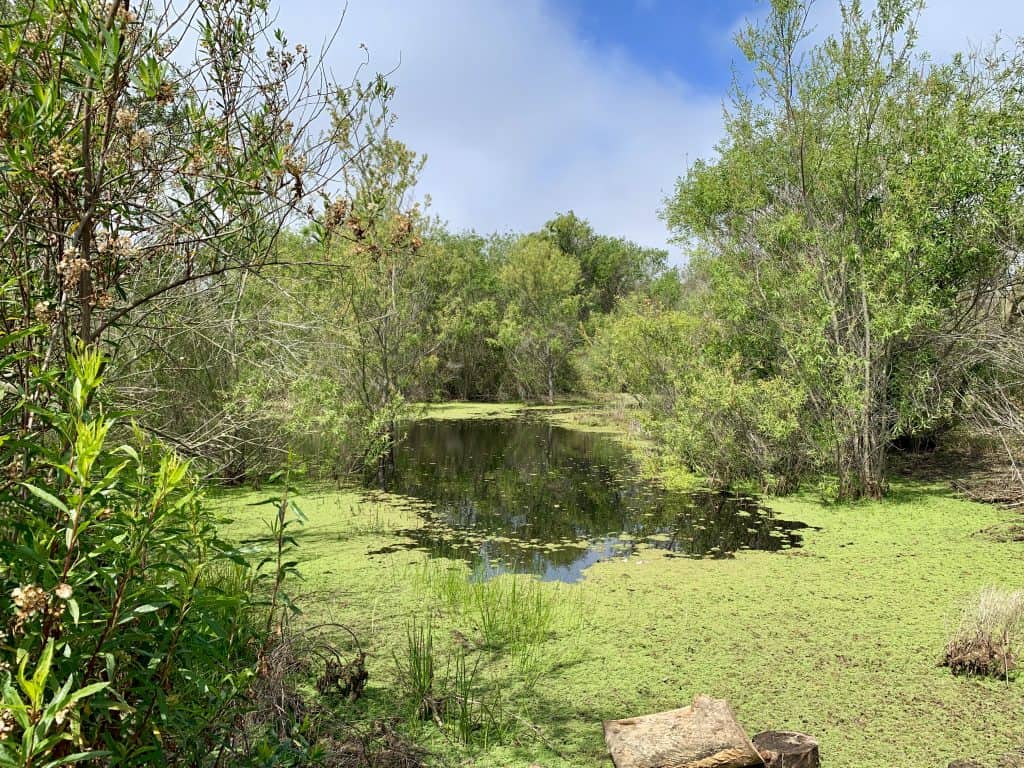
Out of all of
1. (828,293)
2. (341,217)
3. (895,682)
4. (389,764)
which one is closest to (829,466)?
(828,293)

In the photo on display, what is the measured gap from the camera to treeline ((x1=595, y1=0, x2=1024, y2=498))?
7961 millimetres

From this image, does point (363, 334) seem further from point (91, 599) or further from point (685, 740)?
point (91, 599)

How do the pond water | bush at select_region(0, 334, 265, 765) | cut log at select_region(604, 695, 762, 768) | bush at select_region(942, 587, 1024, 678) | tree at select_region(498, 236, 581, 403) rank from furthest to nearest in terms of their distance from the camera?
tree at select_region(498, 236, 581, 403), the pond water, bush at select_region(942, 587, 1024, 678), cut log at select_region(604, 695, 762, 768), bush at select_region(0, 334, 265, 765)

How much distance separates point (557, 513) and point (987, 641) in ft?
17.5

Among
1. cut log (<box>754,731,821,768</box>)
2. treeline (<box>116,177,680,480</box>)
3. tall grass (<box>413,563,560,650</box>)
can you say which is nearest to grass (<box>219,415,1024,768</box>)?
tall grass (<box>413,563,560,650</box>)

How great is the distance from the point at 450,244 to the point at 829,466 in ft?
65.9

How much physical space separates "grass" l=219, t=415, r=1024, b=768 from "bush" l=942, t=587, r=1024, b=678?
0.09m

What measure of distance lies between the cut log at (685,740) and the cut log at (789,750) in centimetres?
7

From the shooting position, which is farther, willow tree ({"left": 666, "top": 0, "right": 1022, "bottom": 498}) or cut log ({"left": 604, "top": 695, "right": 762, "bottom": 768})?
willow tree ({"left": 666, "top": 0, "right": 1022, "bottom": 498})

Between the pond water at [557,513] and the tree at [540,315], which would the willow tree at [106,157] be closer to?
the pond water at [557,513]

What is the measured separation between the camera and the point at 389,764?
2.94 m

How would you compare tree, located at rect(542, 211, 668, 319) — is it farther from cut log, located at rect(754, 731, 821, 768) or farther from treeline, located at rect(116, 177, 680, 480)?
cut log, located at rect(754, 731, 821, 768)

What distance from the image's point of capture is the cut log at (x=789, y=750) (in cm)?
295

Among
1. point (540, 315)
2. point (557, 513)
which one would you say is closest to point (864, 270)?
point (557, 513)
